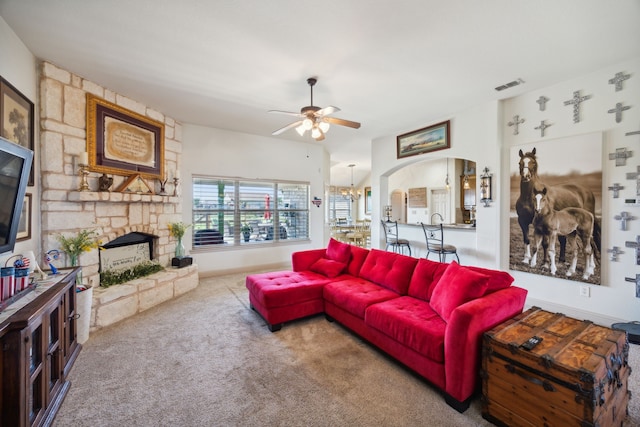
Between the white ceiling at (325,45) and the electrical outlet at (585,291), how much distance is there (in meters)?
2.57

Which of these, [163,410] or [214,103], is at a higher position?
[214,103]

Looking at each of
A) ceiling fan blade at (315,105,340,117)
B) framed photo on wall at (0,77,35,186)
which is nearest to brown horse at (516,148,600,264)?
ceiling fan blade at (315,105,340,117)

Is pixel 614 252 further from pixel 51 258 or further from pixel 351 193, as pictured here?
pixel 351 193

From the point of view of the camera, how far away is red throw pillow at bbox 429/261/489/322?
2072mm

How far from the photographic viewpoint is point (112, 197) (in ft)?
11.2

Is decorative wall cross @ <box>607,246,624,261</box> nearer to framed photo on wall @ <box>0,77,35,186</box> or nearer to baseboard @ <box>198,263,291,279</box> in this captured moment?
baseboard @ <box>198,263,291,279</box>

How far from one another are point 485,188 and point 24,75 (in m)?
5.62

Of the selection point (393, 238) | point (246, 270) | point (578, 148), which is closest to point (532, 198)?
point (578, 148)

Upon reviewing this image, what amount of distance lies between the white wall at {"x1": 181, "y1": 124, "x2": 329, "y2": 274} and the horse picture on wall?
13.2 feet

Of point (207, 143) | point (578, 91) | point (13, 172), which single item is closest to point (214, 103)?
point (207, 143)

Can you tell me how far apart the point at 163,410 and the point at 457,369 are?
200 cm

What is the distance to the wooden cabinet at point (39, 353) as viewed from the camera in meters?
1.33

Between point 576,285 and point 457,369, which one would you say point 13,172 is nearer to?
point 457,369

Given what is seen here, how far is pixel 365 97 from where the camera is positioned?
3.88 meters
